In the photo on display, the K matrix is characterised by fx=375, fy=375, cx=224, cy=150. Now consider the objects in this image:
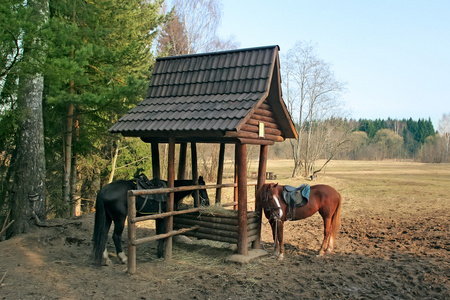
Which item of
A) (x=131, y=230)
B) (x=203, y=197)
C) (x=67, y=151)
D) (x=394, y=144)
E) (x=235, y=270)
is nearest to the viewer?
(x=131, y=230)

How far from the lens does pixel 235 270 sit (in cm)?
611

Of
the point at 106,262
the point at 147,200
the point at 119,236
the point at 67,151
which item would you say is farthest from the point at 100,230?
the point at 67,151

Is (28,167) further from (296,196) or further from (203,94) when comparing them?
(296,196)

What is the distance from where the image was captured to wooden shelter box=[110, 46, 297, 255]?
625cm

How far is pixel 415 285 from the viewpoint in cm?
534

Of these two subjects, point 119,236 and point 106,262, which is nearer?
point 106,262

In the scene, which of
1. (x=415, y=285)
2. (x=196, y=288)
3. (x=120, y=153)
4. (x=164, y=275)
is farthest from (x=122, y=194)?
(x=120, y=153)

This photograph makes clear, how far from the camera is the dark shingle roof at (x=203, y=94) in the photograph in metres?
6.18

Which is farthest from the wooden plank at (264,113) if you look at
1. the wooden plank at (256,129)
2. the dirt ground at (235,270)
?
the dirt ground at (235,270)

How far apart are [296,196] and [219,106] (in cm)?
230

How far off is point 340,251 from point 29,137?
6.98m

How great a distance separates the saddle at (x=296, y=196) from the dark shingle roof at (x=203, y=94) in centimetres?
170

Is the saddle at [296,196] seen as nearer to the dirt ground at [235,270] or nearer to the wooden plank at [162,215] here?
the dirt ground at [235,270]

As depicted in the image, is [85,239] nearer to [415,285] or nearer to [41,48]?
[41,48]
